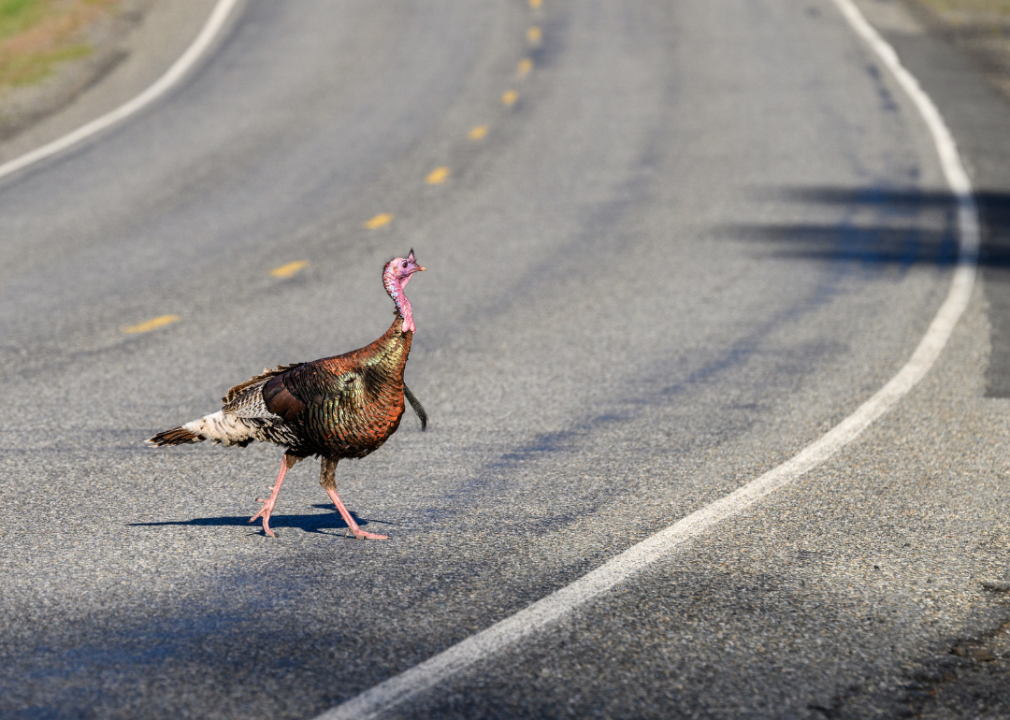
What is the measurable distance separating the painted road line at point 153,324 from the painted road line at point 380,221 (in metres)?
3.65

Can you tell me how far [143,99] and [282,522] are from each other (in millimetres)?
14785

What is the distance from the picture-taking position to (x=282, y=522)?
23.4 feet

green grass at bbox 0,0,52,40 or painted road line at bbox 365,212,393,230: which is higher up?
green grass at bbox 0,0,52,40

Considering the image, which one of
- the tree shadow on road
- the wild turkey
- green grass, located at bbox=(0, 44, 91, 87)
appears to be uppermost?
green grass, located at bbox=(0, 44, 91, 87)

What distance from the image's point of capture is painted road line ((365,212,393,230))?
48.8 feet

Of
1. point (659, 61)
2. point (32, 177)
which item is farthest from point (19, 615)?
point (659, 61)

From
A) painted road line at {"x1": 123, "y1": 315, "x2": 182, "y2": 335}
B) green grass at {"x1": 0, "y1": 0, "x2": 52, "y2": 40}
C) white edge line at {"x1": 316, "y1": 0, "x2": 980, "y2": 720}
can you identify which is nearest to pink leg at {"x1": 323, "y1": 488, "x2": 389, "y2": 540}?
white edge line at {"x1": 316, "y1": 0, "x2": 980, "y2": 720}

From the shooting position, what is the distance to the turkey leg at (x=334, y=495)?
648 centimetres

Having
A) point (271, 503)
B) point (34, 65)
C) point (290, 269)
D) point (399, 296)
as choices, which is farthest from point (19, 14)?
point (399, 296)

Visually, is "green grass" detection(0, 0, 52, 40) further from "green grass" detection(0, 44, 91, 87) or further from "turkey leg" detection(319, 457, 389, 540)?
"turkey leg" detection(319, 457, 389, 540)

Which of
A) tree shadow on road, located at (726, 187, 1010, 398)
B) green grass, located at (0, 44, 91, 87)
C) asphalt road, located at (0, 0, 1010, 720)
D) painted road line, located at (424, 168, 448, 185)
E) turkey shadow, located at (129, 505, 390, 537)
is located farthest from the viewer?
green grass, located at (0, 44, 91, 87)

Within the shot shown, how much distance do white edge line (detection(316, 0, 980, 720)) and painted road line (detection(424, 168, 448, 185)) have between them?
653cm

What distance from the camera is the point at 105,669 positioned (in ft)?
17.1

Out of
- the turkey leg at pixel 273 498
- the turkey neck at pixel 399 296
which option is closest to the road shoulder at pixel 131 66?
the turkey leg at pixel 273 498
